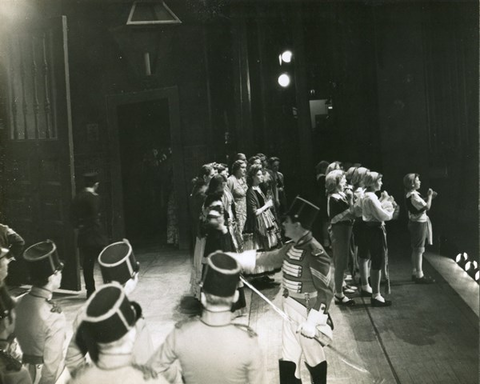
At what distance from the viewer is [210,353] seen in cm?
212

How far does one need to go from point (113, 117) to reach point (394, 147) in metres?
2.51

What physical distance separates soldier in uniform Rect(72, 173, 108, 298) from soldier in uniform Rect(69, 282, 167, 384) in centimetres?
145

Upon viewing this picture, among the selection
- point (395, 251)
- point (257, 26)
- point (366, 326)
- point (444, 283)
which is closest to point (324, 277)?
point (366, 326)

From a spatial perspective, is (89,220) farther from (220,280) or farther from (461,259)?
(461,259)

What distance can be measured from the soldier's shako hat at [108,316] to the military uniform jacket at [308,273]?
127 centimetres

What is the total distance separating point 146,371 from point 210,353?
0.28 metres

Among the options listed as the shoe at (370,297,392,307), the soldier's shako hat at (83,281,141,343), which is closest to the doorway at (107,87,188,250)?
the soldier's shako hat at (83,281,141,343)

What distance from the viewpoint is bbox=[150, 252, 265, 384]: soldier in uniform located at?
213cm

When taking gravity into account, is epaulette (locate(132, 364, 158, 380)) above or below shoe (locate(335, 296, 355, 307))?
above

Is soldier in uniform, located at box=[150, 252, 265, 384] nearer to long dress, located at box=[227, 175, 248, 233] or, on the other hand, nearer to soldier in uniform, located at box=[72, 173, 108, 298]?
soldier in uniform, located at box=[72, 173, 108, 298]

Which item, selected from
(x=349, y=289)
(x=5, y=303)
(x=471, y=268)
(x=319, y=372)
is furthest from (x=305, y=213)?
(x=349, y=289)

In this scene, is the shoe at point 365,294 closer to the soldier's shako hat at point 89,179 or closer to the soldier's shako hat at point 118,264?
the soldier's shako hat at point 89,179

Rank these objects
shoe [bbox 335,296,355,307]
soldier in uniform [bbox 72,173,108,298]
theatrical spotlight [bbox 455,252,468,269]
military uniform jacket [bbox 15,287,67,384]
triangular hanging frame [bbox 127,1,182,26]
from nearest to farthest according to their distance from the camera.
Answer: military uniform jacket [bbox 15,287,67,384], triangular hanging frame [bbox 127,1,182,26], soldier in uniform [bbox 72,173,108,298], theatrical spotlight [bbox 455,252,468,269], shoe [bbox 335,296,355,307]

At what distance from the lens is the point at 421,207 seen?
4.52m
